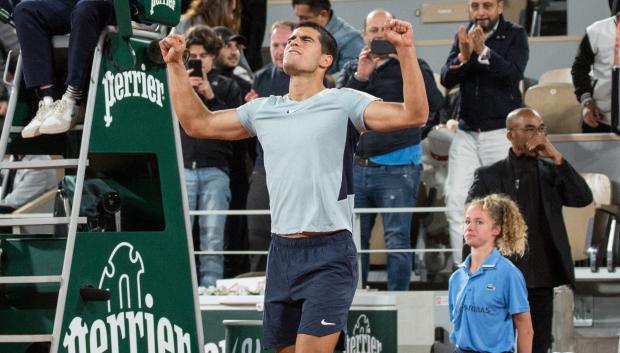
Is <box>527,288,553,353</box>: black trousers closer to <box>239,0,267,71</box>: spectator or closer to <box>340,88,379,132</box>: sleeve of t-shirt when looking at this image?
<box>340,88,379,132</box>: sleeve of t-shirt

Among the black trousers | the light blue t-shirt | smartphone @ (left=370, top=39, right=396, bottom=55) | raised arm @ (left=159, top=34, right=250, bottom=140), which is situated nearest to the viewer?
the light blue t-shirt

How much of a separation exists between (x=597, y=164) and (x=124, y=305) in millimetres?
5456

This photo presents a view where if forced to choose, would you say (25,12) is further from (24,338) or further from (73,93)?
(24,338)

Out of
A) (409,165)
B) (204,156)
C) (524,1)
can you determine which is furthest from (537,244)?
(524,1)

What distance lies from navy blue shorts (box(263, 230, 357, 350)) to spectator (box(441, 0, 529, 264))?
11.9 ft

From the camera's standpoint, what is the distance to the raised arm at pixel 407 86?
466 cm

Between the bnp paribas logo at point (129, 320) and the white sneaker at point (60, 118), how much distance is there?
25.8 inches

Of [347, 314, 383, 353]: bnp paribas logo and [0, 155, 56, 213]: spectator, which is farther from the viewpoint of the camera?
[0, 155, 56, 213]: spectator

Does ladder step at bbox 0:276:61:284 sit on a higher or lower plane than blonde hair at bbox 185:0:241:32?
lower

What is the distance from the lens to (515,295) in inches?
252

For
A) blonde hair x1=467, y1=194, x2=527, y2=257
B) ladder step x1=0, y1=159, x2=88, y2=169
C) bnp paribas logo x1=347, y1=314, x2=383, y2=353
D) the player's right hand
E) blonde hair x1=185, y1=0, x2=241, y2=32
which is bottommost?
bnp paribas logo x1=347, y1=314, x2=383, y2=353

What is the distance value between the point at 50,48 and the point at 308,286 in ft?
6.62

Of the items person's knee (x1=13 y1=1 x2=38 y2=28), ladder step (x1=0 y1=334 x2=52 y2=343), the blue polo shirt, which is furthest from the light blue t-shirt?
the blue polo shirt

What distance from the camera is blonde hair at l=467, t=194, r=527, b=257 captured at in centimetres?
670
